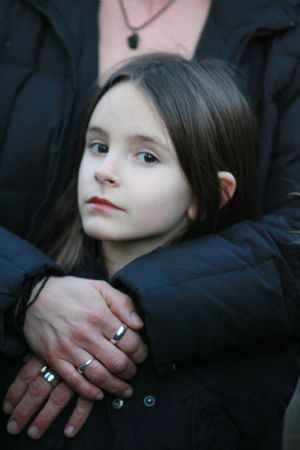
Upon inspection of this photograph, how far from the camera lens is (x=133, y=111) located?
6.93ft

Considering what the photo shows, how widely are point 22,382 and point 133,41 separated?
114 centimetres

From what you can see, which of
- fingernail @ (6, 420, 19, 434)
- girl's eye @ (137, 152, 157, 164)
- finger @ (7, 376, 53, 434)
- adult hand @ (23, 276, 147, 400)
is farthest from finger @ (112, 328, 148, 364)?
girl's eye @ (137, 152, 157, 164)

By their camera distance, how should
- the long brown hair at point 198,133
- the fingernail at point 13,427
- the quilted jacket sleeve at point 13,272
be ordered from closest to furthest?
the quilted jacket sleeve at point 13,272
the fingernail at point 13,427
the long brown hair at point 198,133

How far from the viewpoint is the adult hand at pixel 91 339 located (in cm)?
192

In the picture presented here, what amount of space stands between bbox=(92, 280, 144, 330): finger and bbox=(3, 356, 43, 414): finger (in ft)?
0.82

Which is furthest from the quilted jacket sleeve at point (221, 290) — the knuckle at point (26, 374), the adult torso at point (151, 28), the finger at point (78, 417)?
the adult torso at point (151, 28)

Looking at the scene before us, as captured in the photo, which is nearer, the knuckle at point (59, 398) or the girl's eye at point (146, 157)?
the knuckle at point (59, 398)

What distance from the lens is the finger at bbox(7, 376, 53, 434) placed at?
198 centimetres

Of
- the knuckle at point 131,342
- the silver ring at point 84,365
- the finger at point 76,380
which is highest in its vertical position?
the knuckle at point 131,342

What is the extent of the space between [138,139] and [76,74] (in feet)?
1.42

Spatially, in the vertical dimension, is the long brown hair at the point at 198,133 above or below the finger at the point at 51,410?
above

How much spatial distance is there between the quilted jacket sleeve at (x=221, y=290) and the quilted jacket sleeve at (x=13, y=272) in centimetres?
21

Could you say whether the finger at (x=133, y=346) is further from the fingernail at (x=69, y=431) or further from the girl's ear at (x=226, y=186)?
the girl's ear at (x=226, y=186)

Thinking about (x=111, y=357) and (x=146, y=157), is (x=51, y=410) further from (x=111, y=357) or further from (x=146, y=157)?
(x=146, y=157)
